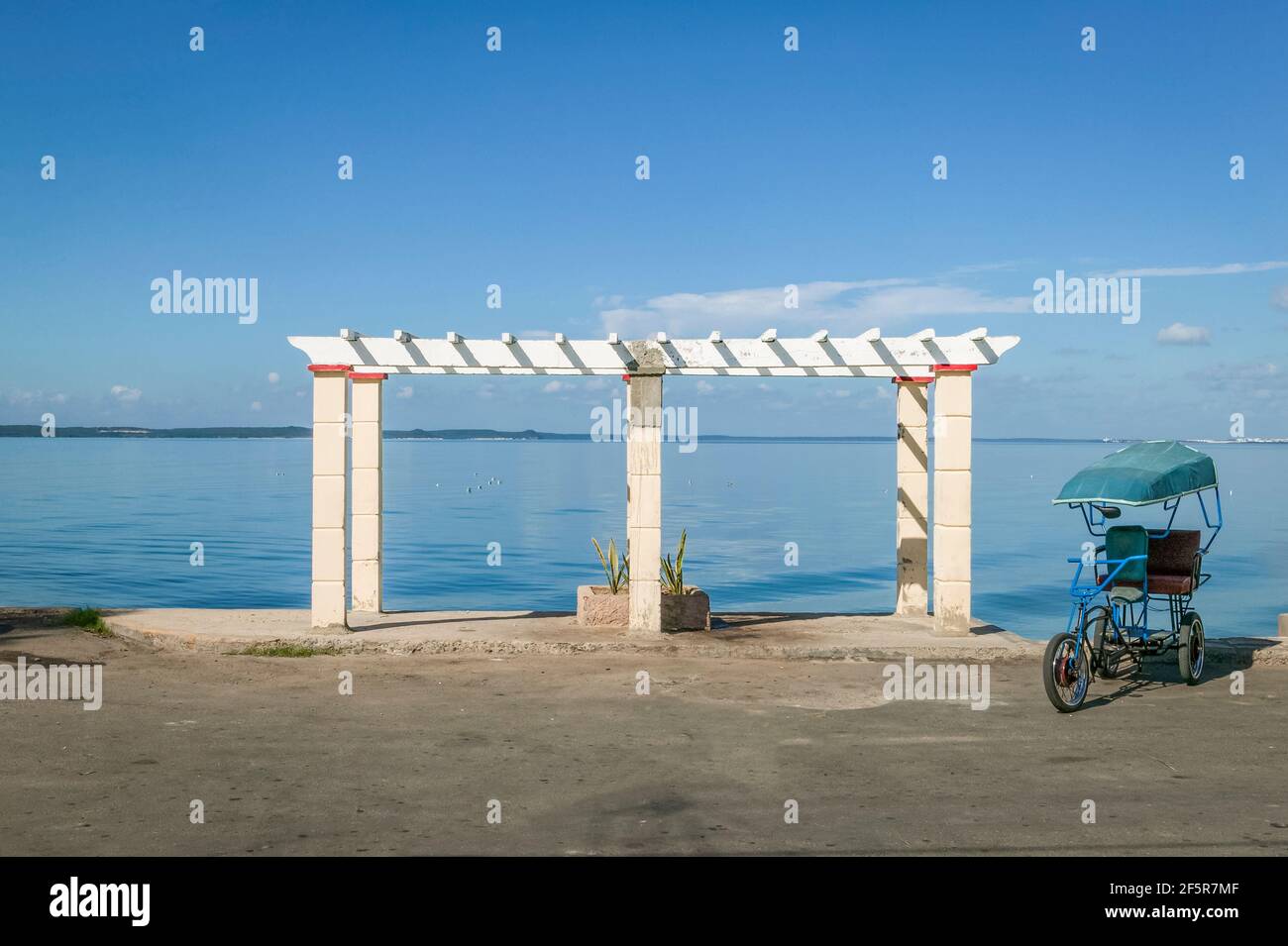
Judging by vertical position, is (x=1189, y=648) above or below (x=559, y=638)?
above

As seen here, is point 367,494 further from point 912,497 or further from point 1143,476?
point 1143,476

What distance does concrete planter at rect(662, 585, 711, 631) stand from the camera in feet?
54.6

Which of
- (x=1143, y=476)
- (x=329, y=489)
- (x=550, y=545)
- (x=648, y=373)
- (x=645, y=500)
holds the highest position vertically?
(x=648, y=373)

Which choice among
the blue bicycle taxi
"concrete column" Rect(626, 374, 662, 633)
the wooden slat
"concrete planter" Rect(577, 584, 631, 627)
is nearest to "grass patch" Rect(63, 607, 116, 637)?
the wooden slat

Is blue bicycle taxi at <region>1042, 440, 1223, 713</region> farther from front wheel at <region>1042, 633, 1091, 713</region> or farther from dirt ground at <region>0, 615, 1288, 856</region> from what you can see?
dirt ground at <region>0, 615, 1288, 856</region>

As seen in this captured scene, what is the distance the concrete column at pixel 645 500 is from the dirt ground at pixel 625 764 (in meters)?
2.00

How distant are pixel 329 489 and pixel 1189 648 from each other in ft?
35.5

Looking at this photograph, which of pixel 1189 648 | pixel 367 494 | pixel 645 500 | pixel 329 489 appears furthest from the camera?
pixel 367 494

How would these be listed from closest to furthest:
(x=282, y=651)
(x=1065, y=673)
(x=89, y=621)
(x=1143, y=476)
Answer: (x=1065, y=673) → (x=1143, y=476) → (x=282, y=651) → (x=89, y=621)

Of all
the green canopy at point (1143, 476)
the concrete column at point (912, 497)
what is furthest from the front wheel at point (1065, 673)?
the concrete column at point (912, 497)

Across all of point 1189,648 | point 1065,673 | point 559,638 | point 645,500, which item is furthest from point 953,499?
point 559,638

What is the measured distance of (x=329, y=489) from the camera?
15992 mm
